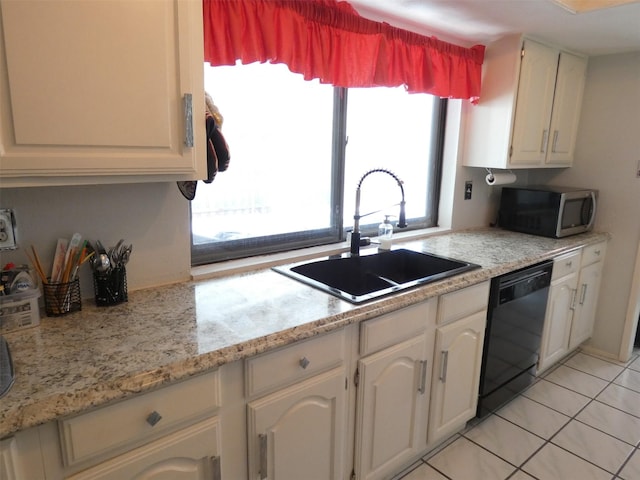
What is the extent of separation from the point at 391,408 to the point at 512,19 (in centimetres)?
194

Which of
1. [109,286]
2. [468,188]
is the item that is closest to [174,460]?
[109,286]

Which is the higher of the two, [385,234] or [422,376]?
[385,234]

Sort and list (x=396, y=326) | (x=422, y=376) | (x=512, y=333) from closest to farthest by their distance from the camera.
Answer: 1. (x=396, y=326)
2. (x=422, y=376)
3. (x=512, y=333)

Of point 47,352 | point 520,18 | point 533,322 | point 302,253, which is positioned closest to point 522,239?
point 533,322

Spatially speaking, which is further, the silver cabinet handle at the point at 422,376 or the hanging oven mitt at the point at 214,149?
the silver cabinet handle at the point at 422,376

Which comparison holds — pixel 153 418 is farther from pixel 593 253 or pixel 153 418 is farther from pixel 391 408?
pixel 593 253

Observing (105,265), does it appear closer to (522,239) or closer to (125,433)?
(125,433)

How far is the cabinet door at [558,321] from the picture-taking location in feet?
8.21

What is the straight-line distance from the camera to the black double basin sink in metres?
1.89

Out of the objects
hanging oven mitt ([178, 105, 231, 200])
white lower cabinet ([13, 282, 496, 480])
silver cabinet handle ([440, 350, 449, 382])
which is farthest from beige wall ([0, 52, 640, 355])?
hanging oven mitt ([178, 105, 231, 200])

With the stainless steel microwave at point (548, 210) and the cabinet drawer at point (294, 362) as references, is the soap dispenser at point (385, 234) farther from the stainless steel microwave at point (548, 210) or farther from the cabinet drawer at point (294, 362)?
the stainless steel microwave at point (548, 210)

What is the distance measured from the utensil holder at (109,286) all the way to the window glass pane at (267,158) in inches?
16.9

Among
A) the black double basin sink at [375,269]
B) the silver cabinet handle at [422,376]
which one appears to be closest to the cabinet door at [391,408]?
the silver cabinet handle at [422,376]

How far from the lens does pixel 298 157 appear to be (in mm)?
2078
